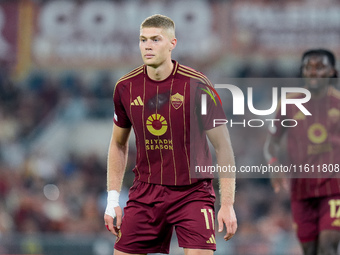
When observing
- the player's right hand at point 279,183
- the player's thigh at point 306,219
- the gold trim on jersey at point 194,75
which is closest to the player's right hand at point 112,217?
the gold trim on jersey at point 194,75

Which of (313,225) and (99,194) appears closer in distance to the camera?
(313,225)

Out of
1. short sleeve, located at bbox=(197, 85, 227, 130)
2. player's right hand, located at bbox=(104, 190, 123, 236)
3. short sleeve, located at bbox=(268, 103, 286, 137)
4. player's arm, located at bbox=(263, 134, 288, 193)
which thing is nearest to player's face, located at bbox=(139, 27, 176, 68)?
short sleeve, located at bbox=(197, 85, 227, 130)

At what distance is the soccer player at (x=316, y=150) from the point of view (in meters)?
6.16

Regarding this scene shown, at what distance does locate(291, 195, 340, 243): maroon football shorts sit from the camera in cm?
607

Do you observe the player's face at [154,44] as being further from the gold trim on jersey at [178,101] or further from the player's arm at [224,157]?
the player's arm at [224,157]

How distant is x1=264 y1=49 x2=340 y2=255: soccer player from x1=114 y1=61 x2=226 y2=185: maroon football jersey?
1747 mm

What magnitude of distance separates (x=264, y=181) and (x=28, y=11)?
6.73m

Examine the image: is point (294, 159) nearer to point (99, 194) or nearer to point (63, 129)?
point (99, 194)

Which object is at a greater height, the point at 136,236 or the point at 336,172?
the point at 336,172

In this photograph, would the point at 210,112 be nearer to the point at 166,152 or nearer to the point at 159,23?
the point at 166,152

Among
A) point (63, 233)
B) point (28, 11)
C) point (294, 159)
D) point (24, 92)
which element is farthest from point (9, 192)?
point (294, 159)

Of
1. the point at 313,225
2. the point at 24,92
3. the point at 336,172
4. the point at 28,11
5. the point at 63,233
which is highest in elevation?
the point at 28,11

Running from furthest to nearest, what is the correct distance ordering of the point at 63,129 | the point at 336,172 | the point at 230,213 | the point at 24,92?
1. the point at 24,92
2. the point at 63,129
3. the point at 336,172
4. the point at 230,213

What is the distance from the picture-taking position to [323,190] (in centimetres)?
618
